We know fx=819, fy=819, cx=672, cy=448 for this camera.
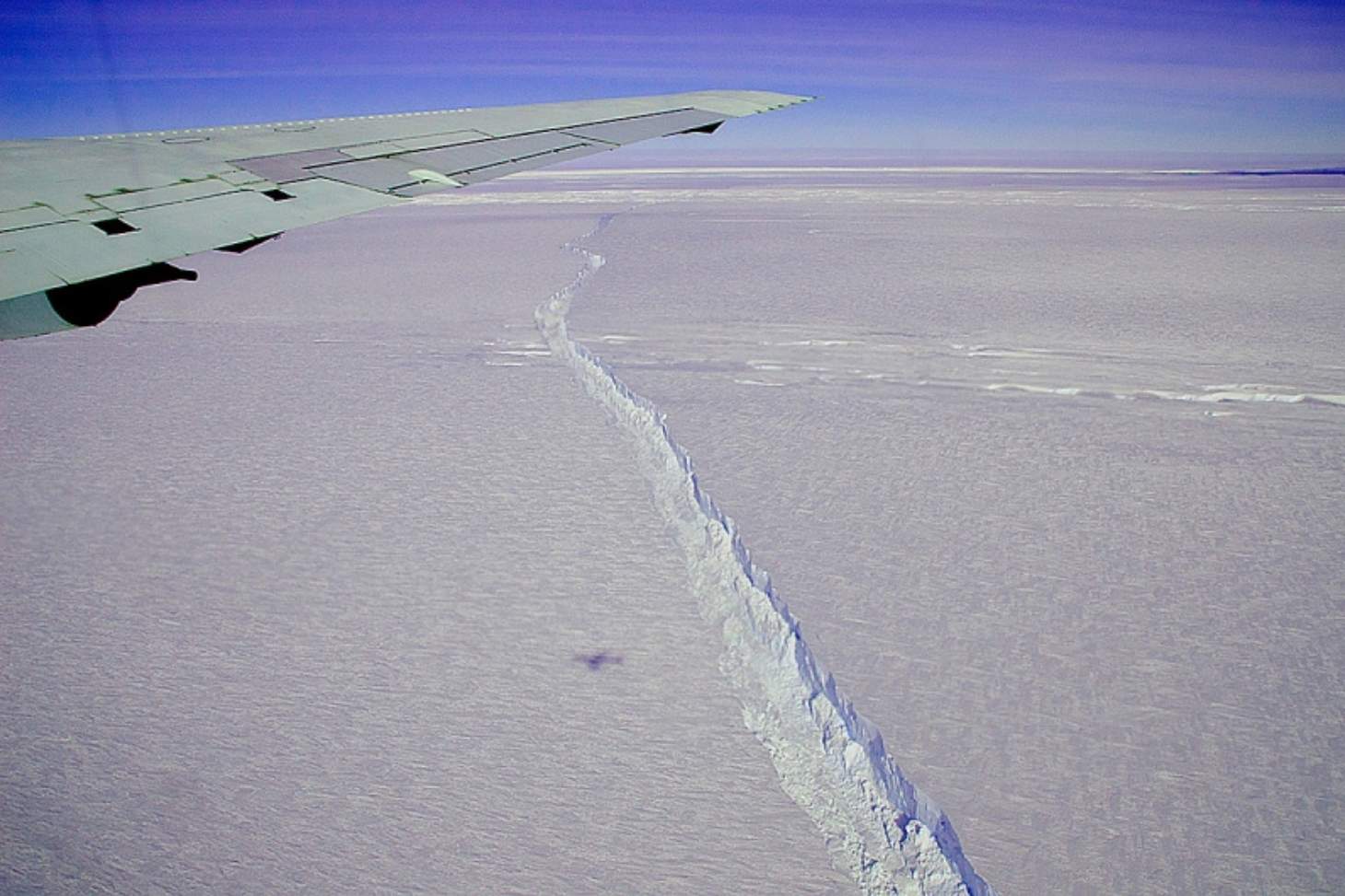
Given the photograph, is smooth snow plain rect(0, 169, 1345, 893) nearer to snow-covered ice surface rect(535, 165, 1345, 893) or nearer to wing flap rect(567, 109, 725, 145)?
snow-covered ice surface rect(535, 165, 1345, 893)

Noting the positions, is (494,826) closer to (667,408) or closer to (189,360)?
(667,408)

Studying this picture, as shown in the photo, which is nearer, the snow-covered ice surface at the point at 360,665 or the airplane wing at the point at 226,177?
the airplane wing at the point at 226,177

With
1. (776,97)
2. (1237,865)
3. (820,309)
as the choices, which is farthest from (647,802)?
(820,309)

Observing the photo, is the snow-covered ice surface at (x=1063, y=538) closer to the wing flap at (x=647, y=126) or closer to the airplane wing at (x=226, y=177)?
the wing flap at (x=647, y=126)

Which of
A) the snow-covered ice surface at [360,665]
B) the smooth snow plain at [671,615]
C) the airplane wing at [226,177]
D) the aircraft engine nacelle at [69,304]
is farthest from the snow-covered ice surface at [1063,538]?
the aircraft engine nacelle at [69,304]

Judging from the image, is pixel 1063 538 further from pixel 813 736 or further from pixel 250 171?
pixel 250 171

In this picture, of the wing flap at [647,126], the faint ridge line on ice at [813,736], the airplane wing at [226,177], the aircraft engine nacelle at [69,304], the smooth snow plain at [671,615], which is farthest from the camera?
the wing flap at [647,126]

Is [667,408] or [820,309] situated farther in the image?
[820,309]

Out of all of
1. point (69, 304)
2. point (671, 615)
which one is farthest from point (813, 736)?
point (69, 304)
